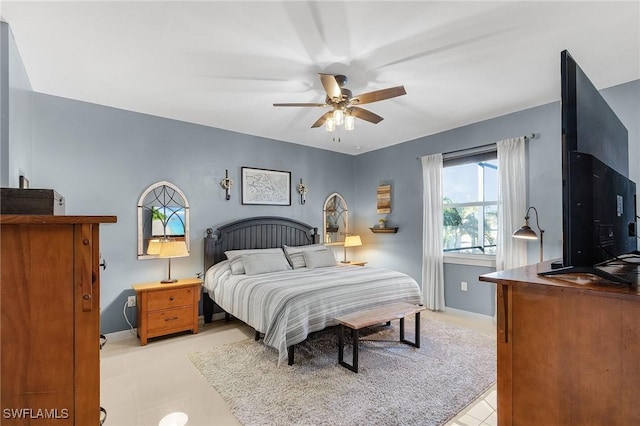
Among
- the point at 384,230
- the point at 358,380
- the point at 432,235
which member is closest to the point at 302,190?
the point at 384,230

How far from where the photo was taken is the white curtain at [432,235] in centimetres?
438

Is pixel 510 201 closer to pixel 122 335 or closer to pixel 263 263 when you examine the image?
pixel 263 263

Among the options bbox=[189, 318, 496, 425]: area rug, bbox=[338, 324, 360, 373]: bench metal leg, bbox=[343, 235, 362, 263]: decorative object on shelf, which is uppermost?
bbox=[343, 235, 362, 263]: decorative object on shelf

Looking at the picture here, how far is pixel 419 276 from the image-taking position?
470 centimetres

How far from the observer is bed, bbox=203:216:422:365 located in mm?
2762

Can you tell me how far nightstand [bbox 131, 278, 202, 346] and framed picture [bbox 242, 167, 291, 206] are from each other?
4.94 feet

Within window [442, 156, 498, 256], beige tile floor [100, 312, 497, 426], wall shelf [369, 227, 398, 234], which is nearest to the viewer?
beige tile floor [100, 312, 497, 426]

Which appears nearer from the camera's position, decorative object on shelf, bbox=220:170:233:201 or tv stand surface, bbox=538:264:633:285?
tv stand surface, bbox=538:264:633:285

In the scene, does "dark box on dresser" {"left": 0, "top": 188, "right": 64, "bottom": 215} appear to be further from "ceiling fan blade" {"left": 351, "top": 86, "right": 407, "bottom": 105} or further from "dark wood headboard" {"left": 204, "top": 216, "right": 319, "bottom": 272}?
"dark wood headboard" {"left": 204, "top": 216, "right": 319, "bottom": 272}

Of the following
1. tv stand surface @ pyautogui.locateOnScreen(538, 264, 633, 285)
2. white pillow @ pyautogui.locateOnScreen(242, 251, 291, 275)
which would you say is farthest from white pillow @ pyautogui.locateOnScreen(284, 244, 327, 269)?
tv stand surface @ pyautogui.locateOnScreen(538, 264, 633, 285)

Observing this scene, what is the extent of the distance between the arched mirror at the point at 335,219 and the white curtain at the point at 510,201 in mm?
2595

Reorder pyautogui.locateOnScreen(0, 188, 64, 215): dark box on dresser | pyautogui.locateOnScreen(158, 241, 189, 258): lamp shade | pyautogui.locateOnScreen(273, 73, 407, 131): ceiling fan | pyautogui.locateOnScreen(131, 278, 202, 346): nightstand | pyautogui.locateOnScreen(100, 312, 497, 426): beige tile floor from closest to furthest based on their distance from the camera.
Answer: pyautogui.locateOnScreen(0, 188, 64, 215): dark box on dresser, pyautogui.locateOnScreen(100, 312, 497, 426): beige tile floor, pyautogui.locateOnScreen(273, 73, 407, 131): ceiling fan, pyautogui.locateOnScreen(131, 278, 202, 346): nightstand, pyautogui.locateOnScreen(158, 241, 189, 258): lamp shade

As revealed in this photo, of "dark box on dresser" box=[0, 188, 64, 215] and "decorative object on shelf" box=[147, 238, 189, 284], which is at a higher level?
"dark box on dresser" box=[0, 188, 64, 215]

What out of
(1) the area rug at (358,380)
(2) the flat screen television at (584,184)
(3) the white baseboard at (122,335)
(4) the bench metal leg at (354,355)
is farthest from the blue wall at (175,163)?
(2) the flat screen television at (584,184)
